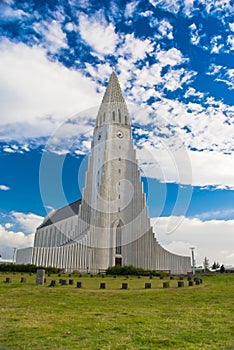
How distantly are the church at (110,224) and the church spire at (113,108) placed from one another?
0.46m

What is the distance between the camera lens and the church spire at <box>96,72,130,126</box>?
63.5m

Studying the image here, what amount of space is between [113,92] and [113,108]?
15.8 ft

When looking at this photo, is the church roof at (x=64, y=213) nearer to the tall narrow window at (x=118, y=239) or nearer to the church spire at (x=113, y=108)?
the tall narrow window at (x=118, y=239)

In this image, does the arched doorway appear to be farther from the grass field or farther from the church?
the grass field

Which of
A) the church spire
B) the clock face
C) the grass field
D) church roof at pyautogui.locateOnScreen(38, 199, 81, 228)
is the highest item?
the church spire

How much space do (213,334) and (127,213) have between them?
164 ft

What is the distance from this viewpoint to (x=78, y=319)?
8.49m

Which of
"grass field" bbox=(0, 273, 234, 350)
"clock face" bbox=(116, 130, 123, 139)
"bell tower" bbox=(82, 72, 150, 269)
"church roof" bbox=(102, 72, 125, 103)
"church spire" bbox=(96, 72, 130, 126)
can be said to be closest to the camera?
"grass field" bbox=(0, 273, 234, 350)

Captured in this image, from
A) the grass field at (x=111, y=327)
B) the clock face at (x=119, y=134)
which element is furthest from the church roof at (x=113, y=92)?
the grass field at (x=111, y=327)

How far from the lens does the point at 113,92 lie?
67000 mm

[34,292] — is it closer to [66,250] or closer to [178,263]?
[66,250]

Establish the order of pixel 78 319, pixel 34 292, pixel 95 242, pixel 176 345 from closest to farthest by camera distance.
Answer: pixel 176 345 < pixel 78 319 < pixel 34 292 < pixel 95 242

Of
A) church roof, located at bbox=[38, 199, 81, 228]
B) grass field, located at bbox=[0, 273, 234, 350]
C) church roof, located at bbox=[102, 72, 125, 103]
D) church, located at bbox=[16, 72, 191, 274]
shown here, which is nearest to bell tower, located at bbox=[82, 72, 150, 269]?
church, located at bbox=[16, 72, 191, 274]

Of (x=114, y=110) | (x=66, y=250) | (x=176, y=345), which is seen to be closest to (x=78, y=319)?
(x=176, y=345)
